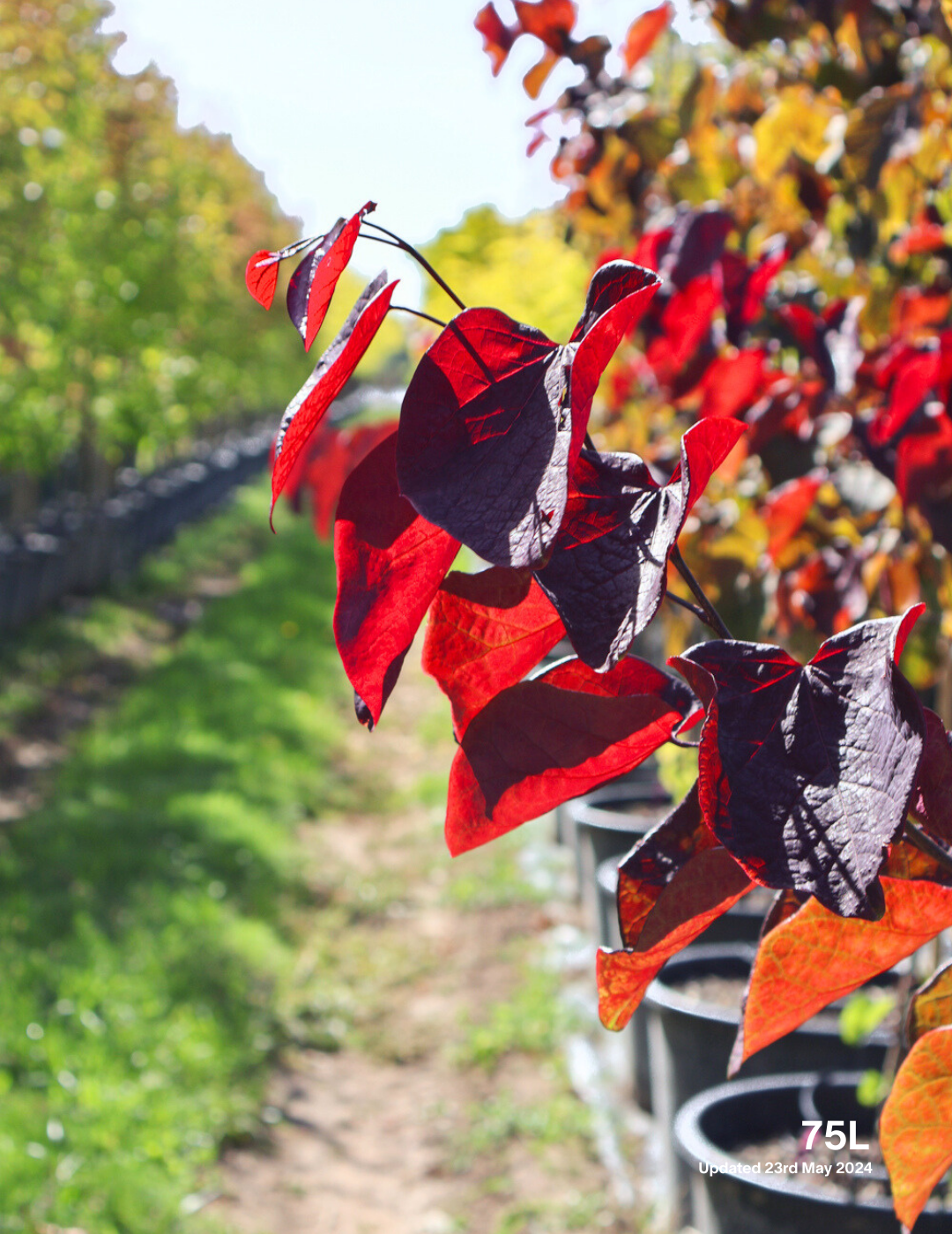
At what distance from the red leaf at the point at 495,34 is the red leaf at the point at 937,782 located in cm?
130

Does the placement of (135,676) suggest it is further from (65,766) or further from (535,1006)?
(535,1006)

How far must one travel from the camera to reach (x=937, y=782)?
496mm

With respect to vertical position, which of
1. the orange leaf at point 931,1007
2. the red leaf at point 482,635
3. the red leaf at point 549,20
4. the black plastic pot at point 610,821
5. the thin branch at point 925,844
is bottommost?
the orange leaf at point 931,1007

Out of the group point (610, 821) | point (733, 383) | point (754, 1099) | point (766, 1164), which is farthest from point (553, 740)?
point (610, 821)

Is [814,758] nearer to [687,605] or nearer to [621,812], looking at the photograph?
[687,605]

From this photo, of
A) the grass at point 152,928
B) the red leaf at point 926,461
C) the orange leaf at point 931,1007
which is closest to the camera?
the orange leaf at point 931,1007

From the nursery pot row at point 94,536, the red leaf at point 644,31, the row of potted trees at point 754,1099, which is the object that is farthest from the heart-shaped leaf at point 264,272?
the nursery pot row at point 94,536

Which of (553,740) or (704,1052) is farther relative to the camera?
(704,1052)

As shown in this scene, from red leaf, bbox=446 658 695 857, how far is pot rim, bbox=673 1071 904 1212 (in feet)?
3.72

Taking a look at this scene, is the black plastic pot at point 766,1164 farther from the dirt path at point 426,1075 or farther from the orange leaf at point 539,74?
the orange leaf at point 539,74

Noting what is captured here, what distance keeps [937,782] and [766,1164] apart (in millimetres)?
1414

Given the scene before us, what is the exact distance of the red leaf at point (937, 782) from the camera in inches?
19.4

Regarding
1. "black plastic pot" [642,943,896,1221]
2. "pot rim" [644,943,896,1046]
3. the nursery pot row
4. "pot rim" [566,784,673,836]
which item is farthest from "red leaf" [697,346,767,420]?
the nursery pot row

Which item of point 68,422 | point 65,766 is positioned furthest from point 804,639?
point 68,422
